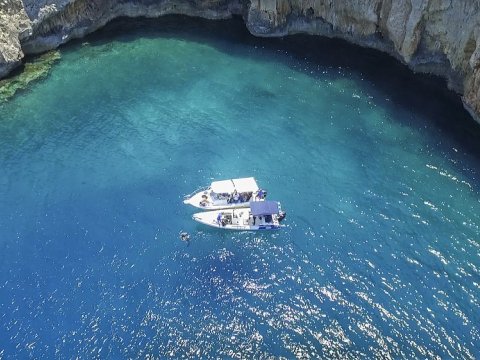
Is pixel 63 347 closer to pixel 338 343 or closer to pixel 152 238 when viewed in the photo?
pixel 152 238

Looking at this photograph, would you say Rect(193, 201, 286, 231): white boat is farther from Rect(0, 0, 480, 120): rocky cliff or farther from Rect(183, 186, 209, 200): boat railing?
Rect(0, 0, 480, 120): rocky cliff

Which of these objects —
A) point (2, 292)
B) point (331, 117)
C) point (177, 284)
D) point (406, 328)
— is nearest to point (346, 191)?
point (331, 117)

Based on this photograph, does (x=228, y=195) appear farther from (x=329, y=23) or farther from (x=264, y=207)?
(x=329, y=23)

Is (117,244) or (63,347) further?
(117,244)

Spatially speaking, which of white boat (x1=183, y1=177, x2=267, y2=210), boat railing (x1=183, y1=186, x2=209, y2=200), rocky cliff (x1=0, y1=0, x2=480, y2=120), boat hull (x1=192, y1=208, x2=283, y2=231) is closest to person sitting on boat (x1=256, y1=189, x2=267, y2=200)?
white boat (x1=183, y1=177, x2=267, y2=210)

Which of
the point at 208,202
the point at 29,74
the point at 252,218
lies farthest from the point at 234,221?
the point at 29,74

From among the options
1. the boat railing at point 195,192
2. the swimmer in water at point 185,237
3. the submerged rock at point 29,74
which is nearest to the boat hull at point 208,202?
the boat railing at point 195,192

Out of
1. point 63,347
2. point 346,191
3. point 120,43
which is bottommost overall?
point 63,347

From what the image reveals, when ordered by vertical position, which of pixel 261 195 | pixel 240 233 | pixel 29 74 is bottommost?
pixel 240 233
